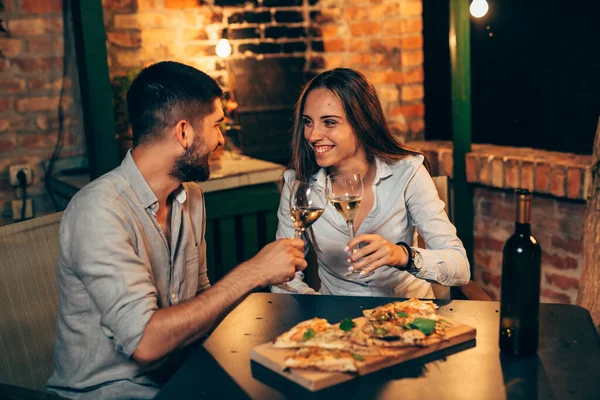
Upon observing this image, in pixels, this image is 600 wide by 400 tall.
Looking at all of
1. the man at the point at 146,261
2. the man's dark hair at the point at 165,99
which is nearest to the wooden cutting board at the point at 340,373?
the man at the point at 146,261

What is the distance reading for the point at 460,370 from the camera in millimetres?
1437

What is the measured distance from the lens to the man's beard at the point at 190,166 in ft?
6.43

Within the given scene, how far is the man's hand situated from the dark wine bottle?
0.54 m

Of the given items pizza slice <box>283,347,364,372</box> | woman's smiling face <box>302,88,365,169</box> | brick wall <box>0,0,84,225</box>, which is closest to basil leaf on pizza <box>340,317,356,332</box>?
pizza slice <box>283,347,364,372</box>

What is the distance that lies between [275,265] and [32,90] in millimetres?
2356

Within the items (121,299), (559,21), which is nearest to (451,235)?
(121,299)

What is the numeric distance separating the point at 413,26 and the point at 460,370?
9.42 ft

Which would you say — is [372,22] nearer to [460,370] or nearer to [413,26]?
[413,26]

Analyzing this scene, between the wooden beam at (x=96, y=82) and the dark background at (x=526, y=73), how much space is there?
6.54 feet

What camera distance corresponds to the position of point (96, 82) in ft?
10.1

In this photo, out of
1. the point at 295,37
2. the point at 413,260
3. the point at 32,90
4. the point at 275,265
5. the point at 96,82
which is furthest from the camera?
the point at 295,37

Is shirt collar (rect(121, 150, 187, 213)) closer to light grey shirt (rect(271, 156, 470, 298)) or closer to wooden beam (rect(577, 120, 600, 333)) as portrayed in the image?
light grey shirt (rect(271, 156, 470, 298))

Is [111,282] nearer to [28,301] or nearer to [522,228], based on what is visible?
[28,301]

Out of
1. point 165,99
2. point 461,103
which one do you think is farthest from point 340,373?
point 461,103
